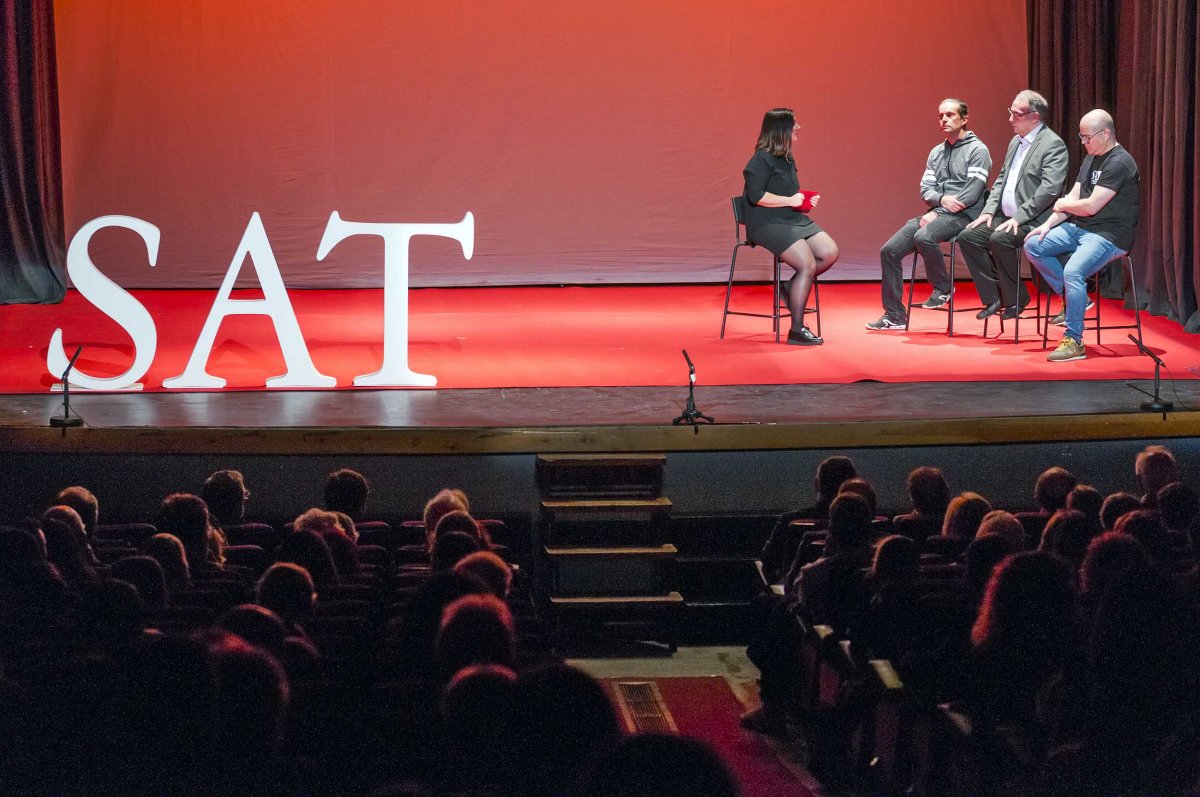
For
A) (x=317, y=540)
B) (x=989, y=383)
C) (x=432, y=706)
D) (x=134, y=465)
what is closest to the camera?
(x=432, y=706)

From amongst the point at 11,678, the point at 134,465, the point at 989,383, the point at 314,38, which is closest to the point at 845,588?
the point at 11,678

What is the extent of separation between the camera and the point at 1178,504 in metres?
3.34

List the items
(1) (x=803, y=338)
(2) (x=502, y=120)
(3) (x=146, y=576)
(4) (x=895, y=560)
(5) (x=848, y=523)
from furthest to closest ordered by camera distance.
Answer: (2) (x=502, y=120) → (1) (x=803, y=338) → (5) (x=848, y=523) → (4) (x=895, y=560) → (3) (x=146, y=576)

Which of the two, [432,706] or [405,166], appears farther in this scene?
[405,166]

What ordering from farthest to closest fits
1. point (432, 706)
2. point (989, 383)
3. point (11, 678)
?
point (989, 383)
point (11, 678)
point (432, 706)

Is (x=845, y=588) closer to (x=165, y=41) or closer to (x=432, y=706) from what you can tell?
(x=432, y=706)

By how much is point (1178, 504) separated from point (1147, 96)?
4676 mm

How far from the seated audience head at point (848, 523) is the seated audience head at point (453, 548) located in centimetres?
92

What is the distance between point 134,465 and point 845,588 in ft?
8.80

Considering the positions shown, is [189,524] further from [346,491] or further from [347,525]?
[346,491]

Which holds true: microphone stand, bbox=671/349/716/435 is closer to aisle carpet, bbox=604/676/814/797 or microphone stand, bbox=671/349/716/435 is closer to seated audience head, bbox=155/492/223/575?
aisle carpet, bbox=604/676/814/797

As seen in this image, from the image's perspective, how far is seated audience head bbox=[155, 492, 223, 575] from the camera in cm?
323

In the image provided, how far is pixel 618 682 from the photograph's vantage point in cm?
414

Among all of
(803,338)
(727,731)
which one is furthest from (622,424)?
(803,338)
